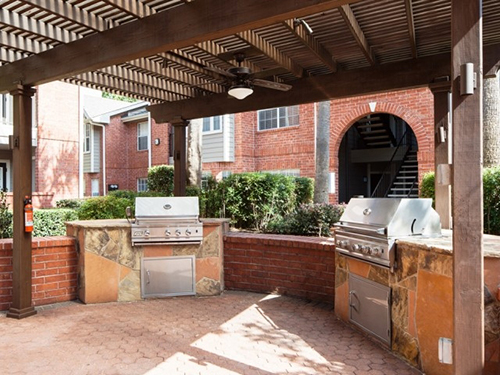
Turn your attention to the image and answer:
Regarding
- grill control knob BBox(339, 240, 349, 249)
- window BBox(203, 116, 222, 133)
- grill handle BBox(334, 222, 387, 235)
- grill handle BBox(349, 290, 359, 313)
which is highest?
window BBox(203, 116, 222, 133)

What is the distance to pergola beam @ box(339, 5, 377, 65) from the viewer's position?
149 inches

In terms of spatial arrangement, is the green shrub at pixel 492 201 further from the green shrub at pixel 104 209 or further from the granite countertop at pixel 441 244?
the green shrub at pixel 104 209

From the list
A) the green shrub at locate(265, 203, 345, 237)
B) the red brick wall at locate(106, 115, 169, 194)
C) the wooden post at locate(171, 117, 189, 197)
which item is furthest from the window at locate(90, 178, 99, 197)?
the green shrub at locate(265, 203, 345, 237)

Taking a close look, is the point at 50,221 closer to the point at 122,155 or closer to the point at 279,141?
the point at 279,141

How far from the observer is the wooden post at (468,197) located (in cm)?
237

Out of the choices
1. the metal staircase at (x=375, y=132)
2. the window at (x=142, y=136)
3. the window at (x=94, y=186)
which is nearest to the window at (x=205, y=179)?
the window at (x=142, y=136)

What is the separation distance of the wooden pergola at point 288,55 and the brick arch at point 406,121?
5.72 metres

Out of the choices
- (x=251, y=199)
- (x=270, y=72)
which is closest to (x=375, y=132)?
(x=251, y=199)

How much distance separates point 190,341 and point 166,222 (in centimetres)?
173

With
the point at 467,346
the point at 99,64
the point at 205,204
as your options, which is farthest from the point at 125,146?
the point at 467,346

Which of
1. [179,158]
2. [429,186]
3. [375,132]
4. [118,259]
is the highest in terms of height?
[375,132]

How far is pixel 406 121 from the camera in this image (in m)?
10.7

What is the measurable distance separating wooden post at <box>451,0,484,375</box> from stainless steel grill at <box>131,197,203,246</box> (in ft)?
11.0

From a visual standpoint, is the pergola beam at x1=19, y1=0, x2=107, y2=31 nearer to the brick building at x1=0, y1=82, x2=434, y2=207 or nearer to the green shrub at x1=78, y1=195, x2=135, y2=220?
the green shrub at x1=78, y1=195, x2=135, y2=220
